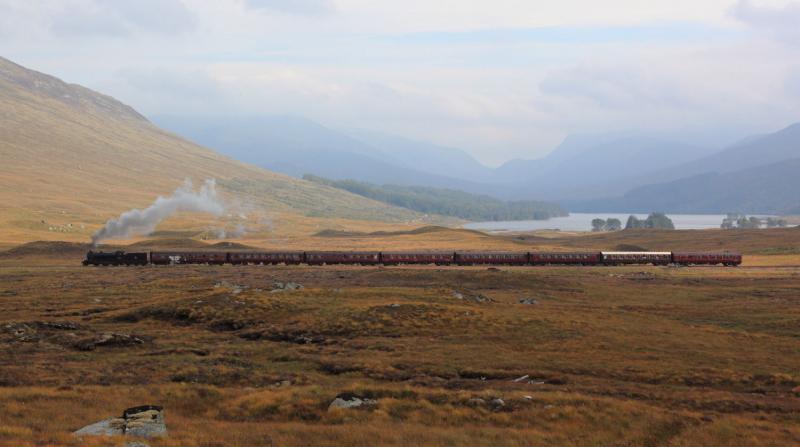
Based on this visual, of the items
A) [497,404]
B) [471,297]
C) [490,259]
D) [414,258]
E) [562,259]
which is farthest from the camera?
[562,259]

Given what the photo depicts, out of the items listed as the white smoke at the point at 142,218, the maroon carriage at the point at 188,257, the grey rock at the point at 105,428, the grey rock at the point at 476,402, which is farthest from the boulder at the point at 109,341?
the white smoke at the point at 142,218

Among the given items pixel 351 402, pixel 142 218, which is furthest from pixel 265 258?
pixel 351 402

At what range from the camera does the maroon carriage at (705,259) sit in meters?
123

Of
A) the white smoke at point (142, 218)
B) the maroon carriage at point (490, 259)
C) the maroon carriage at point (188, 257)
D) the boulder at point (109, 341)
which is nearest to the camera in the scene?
the boulder at point (109, 341)

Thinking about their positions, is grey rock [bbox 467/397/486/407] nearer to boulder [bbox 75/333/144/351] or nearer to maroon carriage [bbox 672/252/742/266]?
boulder [bbox 75/333/144/351]

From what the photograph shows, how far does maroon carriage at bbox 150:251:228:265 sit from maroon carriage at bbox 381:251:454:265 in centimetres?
2615

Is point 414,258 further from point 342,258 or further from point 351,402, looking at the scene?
point 351,402

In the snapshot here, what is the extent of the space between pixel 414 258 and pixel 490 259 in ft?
41.5

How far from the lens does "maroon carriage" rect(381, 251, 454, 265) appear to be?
119125 millimetres

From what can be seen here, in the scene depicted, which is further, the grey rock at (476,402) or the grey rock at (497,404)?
the grey rock at (476,402)

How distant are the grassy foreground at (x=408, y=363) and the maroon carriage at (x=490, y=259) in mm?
29774

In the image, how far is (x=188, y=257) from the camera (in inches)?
4665

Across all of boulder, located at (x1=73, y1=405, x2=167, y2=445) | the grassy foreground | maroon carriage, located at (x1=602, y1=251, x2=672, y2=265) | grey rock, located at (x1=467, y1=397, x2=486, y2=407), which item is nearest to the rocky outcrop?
boulder, located at (x1=73, y1=405, x2=167, y2=445)

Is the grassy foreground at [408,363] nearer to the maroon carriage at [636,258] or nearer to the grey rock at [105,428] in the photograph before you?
the grey rock at [105,428]
